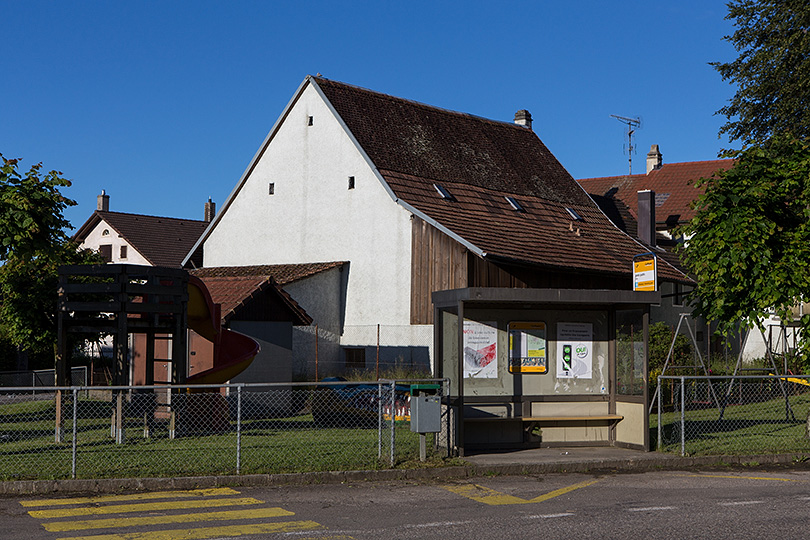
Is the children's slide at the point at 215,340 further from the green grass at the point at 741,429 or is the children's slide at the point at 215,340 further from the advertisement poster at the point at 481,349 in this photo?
the green grass at the point at 741,429

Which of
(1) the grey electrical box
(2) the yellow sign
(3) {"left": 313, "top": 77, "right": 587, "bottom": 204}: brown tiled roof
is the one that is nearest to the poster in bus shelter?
(1) the grey electrical box

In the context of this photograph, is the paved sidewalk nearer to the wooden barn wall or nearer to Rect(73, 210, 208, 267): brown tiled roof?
the wooden barn wall

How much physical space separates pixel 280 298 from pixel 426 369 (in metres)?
5.25

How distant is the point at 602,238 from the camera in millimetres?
33094

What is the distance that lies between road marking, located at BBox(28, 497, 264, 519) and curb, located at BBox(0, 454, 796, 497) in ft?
3.29

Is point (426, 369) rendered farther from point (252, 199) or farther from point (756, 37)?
point (756, 37)

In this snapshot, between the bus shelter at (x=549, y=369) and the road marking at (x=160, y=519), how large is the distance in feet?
16.9

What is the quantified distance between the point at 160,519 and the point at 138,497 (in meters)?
1.63

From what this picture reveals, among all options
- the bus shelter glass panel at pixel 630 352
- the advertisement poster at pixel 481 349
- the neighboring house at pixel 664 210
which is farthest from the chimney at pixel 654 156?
the advertisement poster at pixel 481 349

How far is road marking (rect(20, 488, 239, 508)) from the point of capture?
36.0 feet

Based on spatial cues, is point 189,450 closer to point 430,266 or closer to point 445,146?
point 430,266

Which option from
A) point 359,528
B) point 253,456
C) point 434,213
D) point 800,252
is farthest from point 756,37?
point 359,528

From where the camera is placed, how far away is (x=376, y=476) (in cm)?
1280

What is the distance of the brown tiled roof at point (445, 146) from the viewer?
102 feet
